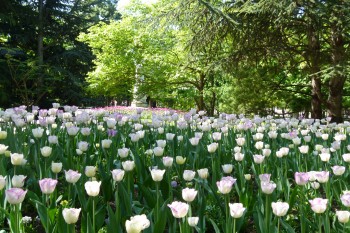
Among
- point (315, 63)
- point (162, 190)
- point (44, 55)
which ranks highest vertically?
point (44, 55)

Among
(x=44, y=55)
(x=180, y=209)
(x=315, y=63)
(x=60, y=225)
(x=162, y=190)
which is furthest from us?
(x=44, y=55)

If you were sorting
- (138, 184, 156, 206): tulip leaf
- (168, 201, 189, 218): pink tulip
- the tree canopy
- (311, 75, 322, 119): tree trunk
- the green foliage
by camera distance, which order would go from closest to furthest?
(168, 201, 189, 218): pink tulip → (138, 184, 156, 206): tulip leaf → the tree canopy → (311, 75, 322, 119): tree trunk → the green foliage

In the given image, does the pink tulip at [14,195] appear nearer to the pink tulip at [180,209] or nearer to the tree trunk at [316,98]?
the pink tulip at [180,209]

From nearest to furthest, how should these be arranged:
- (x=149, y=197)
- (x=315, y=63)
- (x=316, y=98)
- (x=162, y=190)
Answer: (x=149, y=197)
(x=162, y=190)
(x=315, y=63)
(x=316, y=98)

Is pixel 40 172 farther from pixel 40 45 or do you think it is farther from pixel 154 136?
pixel 40 45

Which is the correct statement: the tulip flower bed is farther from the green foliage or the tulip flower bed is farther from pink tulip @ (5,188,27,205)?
the green foliage

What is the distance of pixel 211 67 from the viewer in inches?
415

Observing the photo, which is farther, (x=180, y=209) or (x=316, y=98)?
(x=316, y=98)

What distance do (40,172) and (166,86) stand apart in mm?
14708

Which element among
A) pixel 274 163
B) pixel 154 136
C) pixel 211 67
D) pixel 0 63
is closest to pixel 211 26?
pixel 211 67

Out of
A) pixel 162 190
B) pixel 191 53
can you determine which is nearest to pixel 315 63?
pixel 191 53

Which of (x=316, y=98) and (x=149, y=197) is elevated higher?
(x=316, y=98)

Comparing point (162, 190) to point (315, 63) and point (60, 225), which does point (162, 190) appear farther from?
point (315, 63)

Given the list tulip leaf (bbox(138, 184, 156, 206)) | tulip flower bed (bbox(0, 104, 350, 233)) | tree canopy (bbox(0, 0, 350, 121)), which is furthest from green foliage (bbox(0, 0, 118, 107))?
tulip leaf (bbox(138, 184, 156, 206))
